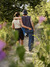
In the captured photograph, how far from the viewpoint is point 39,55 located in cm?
74

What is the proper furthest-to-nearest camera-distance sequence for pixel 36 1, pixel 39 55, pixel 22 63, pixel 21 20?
pixel 36 1, pixel 21 20, pixel 39 55, pixel 22 63

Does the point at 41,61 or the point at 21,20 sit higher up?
the point at 41,61

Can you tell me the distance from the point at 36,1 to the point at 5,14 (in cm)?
242

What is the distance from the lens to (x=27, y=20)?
15.2 feet

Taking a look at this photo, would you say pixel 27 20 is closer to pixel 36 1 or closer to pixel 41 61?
pixel 41 61

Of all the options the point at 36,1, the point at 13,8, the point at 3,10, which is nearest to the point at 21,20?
the point at 3,10

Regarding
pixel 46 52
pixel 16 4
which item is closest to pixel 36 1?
pixel 16 4

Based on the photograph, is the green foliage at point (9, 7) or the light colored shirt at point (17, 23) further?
the green foliage at point (9, 7)

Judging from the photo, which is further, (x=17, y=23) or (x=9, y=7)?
(x=9, y=7)

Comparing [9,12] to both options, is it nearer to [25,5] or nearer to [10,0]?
[10,0]

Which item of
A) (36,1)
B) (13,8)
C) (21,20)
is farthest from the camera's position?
(36,1)

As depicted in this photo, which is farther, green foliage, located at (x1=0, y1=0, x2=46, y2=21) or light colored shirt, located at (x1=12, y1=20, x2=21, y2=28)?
green foliage, located at (x1=0, y1=0, x2=46, y2=21)

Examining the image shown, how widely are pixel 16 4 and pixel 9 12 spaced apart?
0.65 metres

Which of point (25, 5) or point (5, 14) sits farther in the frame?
point (25, 5)
